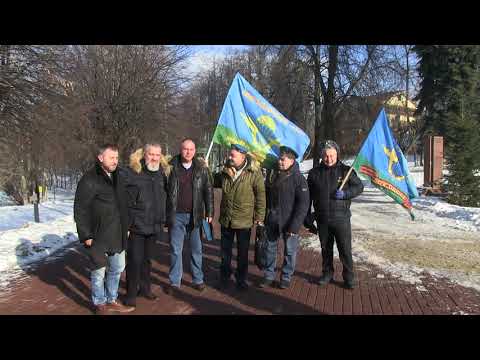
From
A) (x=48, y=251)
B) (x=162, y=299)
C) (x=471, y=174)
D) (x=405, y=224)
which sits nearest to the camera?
(x=162, y=299)

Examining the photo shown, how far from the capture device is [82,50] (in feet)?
52.8

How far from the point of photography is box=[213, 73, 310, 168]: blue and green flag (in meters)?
5.88

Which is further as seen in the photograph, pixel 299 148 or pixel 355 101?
pixel 355 101

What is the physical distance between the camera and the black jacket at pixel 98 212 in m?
4.11

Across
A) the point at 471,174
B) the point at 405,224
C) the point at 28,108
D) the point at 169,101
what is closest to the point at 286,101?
the point at 169,101

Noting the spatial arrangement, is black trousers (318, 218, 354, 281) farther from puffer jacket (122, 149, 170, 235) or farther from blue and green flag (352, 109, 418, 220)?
puffer jacket (122, 149, 170, 235)

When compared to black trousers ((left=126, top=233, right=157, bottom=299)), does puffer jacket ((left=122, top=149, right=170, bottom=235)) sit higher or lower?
higher

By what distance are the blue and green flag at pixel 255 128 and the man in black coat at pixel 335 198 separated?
27.5 inches

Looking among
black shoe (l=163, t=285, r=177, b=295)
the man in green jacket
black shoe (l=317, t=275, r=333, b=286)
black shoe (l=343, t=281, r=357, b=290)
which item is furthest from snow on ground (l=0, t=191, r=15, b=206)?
black shoe (l=343, t=281, r=357, b=290)

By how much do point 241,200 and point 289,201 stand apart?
25.3 inches

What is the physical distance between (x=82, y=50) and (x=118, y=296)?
545 inches

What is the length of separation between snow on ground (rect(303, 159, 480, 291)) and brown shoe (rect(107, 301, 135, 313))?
3.83m
